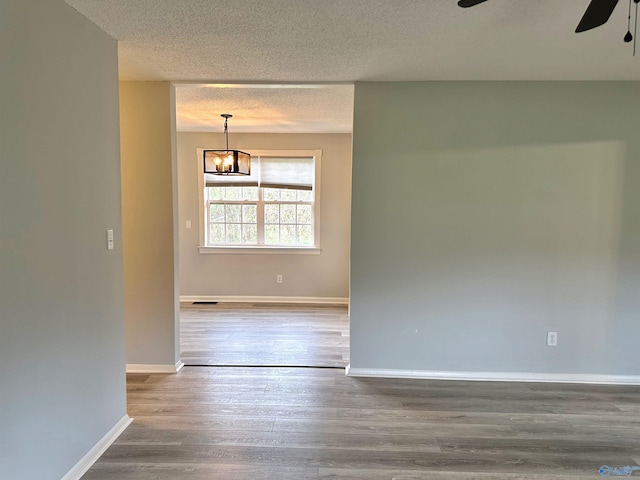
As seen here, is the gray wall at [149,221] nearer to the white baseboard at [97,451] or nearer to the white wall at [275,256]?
the white baseboard at [97,451]

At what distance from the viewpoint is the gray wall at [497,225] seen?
9.23ft

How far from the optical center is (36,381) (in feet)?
5.24

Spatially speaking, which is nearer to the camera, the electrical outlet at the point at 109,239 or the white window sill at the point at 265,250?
the electrical outlet at the point at 109,239

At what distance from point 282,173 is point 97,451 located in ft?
13.1

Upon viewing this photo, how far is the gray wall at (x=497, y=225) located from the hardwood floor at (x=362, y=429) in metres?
0.35

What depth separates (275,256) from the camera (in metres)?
5.36

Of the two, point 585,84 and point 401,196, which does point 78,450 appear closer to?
point 401,196

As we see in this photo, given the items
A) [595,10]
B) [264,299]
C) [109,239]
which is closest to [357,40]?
[595,10]

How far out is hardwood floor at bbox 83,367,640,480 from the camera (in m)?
1.92

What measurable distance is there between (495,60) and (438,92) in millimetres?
478

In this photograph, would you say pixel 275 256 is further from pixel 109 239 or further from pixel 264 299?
pixel 109 239

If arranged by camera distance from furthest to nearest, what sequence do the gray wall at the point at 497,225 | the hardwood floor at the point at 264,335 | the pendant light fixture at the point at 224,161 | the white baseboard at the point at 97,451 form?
the pendant light fixture at the point at 224,161 → the hardwood floor at the point at 264,335 → the gray wall at the point at 497,225 → the white baseboard at the point at 97,451

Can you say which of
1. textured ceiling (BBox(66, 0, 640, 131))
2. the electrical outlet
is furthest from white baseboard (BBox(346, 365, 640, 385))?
textured ceiling (BBox(66, 0, 640, 131))
